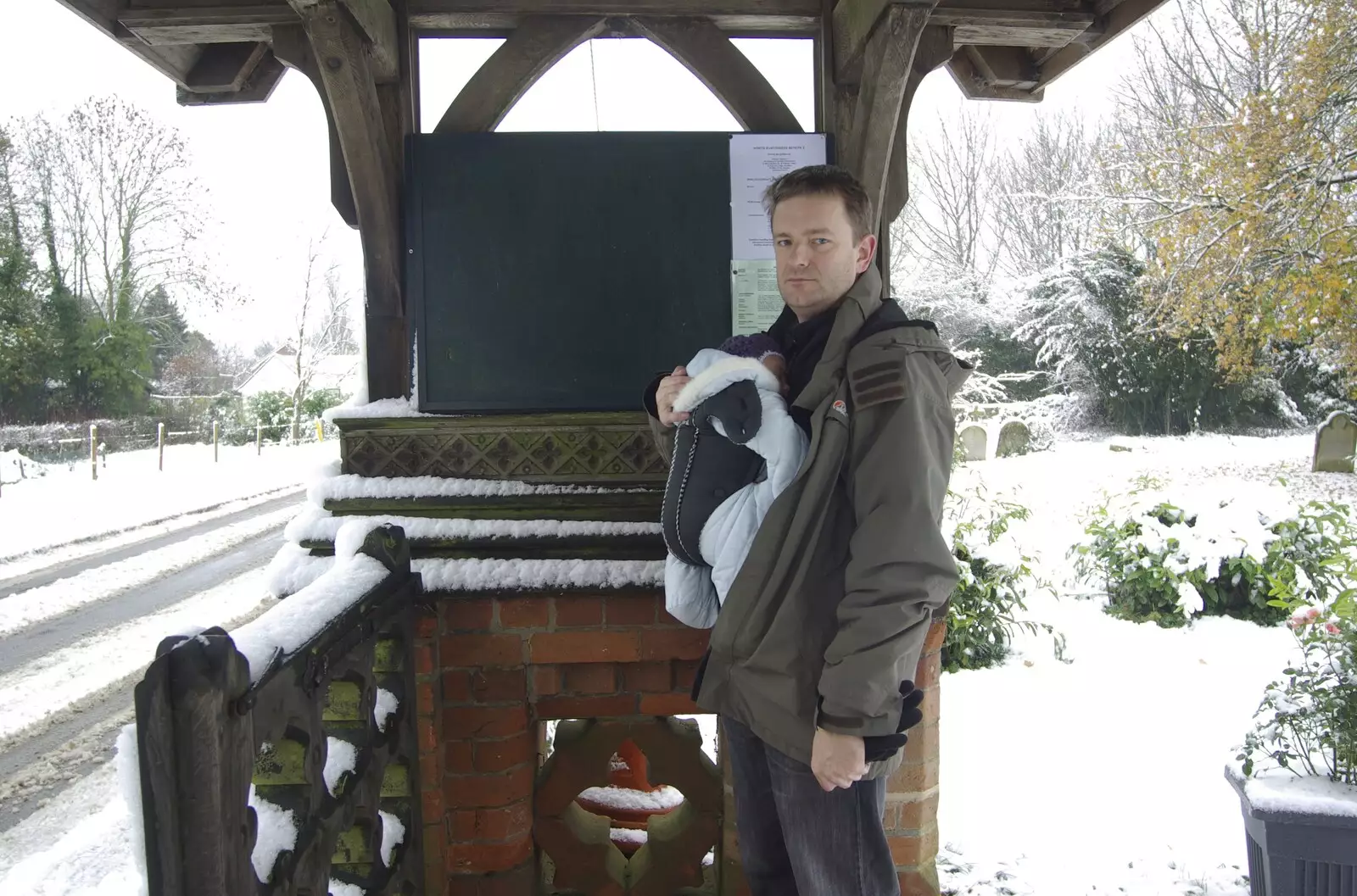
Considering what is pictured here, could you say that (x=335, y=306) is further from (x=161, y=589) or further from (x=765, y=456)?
(x=765, y=456)

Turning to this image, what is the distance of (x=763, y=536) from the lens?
1499 millimetres

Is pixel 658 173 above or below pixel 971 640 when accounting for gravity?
above

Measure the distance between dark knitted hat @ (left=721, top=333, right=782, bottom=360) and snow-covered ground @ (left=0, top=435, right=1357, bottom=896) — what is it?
2177 millimetres

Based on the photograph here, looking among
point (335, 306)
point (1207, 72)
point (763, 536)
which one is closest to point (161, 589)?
point (763, 536)

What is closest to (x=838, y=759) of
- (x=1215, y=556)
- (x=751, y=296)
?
(x=751, y=296)

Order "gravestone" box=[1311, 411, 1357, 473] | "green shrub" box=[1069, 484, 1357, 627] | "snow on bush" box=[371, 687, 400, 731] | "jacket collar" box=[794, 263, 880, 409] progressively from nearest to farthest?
1. "jacket collar" box=[794, 263, 880, 409]
2. "snow on bush" box=[371, 687, 400, 731]
3. "green shrub" box=[1069, 484, 1357, 627]
4. "gravestone" box=[1311, 411, 1357, 473]

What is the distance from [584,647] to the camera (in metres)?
2.32

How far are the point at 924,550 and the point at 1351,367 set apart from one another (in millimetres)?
14460

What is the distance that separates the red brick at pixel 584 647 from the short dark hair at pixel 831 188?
126 cm

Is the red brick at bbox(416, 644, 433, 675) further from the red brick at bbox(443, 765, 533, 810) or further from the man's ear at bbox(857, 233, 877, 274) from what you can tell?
the man's ear at bbox(857, 233, 877, 274)

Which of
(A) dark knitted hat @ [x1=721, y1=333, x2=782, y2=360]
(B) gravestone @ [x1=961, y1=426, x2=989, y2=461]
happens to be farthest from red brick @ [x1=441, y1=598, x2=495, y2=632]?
(B) gravestone @ [x1=961, y1=426, x2=989, y2=461]

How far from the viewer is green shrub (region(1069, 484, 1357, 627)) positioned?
19.6 feet

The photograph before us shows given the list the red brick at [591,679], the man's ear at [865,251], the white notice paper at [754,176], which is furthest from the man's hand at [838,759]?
the white notice paper at [754,176]

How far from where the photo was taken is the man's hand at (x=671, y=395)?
1688mm
